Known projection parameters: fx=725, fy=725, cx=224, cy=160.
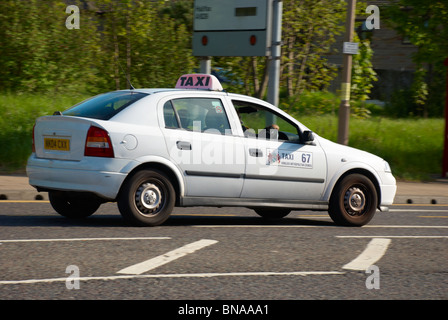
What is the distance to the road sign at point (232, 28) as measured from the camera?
15.3m

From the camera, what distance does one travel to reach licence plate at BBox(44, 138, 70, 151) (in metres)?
8.21

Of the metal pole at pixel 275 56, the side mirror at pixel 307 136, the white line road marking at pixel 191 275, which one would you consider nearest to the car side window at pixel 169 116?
the side mirror at pixel 307 136

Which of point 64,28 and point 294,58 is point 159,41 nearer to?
point 64,28

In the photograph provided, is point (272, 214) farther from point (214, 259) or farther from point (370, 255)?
point (214, 259)

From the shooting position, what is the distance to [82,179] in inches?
317

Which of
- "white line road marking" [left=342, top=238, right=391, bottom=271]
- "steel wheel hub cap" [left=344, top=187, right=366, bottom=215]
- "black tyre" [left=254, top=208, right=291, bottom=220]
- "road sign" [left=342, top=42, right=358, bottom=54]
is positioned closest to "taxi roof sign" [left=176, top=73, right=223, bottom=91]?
"black tyre" [left=254, top=208, right=291, bottom=220]

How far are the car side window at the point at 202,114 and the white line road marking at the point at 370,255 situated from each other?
7.50 feet

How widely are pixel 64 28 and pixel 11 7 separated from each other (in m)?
1.45

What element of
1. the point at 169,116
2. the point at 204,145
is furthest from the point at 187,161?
the point at 169,116

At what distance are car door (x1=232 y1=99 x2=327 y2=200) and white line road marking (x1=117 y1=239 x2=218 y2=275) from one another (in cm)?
144

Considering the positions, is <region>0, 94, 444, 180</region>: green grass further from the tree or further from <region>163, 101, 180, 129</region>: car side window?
<region>163, 101, 180, 129</region>: car side window

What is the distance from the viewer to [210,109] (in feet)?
29.7

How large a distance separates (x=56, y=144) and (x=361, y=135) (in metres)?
13.3
